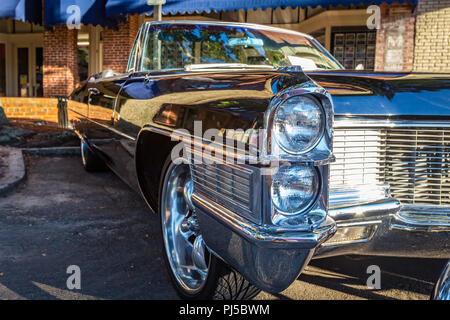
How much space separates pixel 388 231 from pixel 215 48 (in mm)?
2099

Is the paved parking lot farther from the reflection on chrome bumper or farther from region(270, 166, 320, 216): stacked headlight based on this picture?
region(270, 166, 320, 216): stacked headlight

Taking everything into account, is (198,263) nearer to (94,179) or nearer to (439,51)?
(94,179)

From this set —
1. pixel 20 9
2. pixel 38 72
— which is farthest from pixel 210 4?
pixel 38 72

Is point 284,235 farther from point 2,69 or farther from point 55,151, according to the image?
point 2,69

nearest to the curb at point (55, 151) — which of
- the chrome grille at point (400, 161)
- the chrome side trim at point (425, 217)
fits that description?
the chrome grille at point (400, 161)

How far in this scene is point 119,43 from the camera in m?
12.7

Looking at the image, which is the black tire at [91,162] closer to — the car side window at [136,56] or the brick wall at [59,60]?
the car side window at [136,56]

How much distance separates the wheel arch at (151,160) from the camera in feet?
8.69

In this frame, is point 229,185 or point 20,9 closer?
point 229,185

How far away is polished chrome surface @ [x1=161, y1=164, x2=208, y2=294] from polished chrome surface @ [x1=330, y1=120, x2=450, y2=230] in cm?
83

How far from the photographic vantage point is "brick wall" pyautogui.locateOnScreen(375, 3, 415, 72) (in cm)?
973

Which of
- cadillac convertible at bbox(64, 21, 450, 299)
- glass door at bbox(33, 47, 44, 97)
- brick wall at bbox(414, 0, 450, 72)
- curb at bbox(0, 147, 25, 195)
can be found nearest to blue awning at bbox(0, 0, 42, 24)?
glass door at bbox(33, 47, 44, 97)
